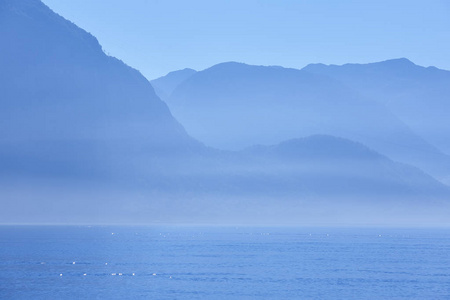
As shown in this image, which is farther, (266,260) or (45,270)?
(266,260)

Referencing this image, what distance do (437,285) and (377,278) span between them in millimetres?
12231

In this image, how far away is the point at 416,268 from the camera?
145 m

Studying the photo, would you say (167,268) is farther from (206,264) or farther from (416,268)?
(416,268)

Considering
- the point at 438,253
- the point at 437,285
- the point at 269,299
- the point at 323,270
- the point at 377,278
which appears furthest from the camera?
the point at 438,253

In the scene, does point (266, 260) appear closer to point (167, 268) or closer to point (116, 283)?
point (167, 268)

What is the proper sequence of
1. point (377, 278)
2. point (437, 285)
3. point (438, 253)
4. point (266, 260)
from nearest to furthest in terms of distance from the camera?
point (437, 285) → point (377, 278) → point (266, 260) → point (438, 253)

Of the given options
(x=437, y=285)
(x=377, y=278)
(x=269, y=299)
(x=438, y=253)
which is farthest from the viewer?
(x=438, y=253)

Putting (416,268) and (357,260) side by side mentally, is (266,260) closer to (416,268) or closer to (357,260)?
(357,260)

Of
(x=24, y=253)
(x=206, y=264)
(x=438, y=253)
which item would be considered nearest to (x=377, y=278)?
(x=206, y=264)

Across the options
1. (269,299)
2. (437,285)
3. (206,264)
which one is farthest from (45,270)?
(437,285)

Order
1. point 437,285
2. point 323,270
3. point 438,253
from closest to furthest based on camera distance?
point 437,285, point 323,270, point 438,253

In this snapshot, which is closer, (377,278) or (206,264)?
(377,278)

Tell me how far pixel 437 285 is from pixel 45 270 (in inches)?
2452

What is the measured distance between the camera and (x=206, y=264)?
5925 inches
